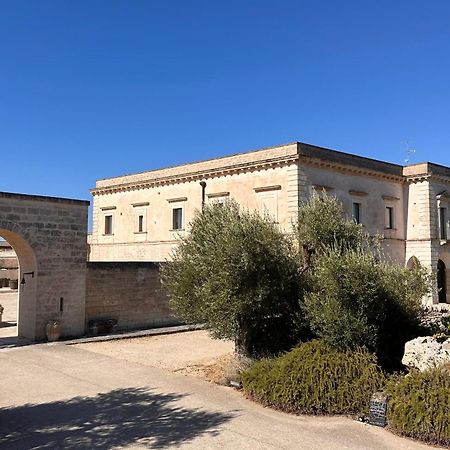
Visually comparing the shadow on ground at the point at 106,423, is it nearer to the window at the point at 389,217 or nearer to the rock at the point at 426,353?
the rock at the point at 426,353

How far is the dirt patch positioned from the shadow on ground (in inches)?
97.4

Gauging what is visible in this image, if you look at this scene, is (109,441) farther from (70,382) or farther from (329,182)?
(329,182)

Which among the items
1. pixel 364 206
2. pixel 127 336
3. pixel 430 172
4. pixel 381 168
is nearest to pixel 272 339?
pixel 127 336

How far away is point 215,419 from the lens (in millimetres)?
7480

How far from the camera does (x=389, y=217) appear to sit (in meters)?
28.6

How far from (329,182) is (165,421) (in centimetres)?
1927

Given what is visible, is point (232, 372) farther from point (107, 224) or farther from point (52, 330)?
point (107, 224)

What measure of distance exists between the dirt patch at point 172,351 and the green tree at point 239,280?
5.16ft

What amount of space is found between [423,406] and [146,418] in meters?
4.18

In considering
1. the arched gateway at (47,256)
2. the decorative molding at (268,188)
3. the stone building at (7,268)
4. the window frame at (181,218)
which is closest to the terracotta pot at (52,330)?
the arched gateway at (47,256)

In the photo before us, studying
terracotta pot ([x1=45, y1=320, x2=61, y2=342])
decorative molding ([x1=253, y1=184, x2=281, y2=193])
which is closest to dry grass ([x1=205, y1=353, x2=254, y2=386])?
terracotta pot ([x1=45, y1=320, x2=61, y2=342])

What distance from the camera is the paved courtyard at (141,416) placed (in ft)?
21.5

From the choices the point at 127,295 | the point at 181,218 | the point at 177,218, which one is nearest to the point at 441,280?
the point at 181,218

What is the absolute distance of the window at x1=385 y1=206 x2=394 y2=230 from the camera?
28297 millimetres
